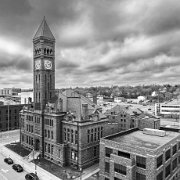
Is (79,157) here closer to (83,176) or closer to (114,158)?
(83,176)

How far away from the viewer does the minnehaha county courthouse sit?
49500mm

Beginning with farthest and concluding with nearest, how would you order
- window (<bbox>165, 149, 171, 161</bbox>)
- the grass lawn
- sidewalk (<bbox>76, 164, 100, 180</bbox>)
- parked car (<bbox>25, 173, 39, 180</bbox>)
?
the grass lawn, sidewalk (<bbox>76, 164, 100, 180</bbox>), parked car (<bbox>25, 173, 39, 180</bbox>), window (<bbox>165, 149, 171, 161</bbox>)

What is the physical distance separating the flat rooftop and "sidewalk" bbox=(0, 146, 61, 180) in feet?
60.3

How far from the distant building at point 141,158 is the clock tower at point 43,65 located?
27.4 meters

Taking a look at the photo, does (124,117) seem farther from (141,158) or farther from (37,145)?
(141,158)

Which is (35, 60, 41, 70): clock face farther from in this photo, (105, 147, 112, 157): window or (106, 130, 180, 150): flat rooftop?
(105, 147, 112, 157): window

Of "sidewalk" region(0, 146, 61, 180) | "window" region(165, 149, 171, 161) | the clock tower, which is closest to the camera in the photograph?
"window" region(165, 149, 171, 161)

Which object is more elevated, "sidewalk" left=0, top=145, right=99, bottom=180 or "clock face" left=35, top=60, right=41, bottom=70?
"clock face" left=35, top=60, right=41, bottom=70

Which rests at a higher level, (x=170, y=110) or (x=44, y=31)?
(x=44, y=31)

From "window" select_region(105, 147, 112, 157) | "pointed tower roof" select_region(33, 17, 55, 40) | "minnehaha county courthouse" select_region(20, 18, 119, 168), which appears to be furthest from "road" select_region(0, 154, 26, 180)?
"pointed tower roof" select_region(33, 17, 55, 40)

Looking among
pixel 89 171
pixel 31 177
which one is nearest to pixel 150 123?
pixel 89 171

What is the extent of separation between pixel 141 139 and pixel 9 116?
75506 millimetres

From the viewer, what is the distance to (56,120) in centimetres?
5256

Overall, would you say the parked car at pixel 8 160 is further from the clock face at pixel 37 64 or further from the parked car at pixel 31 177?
the clock face at pixel 37 64
